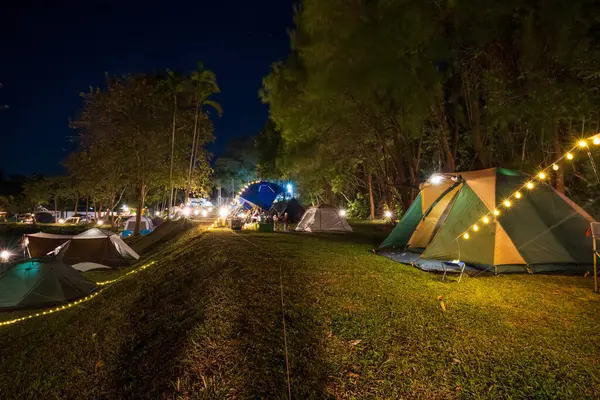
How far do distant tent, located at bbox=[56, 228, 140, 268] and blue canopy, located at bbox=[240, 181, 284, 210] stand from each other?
35.6 feet

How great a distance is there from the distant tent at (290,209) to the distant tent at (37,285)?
18447 millimetres

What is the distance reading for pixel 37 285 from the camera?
10031 mm

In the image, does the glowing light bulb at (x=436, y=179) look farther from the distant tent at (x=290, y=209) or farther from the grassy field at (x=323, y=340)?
the distant tent at (x=290, y=209)

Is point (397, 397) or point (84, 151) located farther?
point (84, 151)

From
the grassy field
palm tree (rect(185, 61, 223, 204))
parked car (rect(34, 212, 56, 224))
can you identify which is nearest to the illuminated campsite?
the grassy field

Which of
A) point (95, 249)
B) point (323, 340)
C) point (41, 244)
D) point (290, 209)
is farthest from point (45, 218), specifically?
point (323, 340)

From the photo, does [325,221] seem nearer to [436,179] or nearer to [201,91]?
[436,179]

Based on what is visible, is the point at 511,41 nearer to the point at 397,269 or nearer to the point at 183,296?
the point at 397,269

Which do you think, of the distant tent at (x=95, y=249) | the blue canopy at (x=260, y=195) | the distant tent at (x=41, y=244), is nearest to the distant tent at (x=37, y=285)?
the distant tent at (x=95, y=249)

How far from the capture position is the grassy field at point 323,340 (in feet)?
12.3

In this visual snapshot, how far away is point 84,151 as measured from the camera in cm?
2352

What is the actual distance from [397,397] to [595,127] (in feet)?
46.1

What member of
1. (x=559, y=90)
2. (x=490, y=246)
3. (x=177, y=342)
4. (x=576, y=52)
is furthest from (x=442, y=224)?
(x=177, y=342)

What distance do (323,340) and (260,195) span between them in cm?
2197
